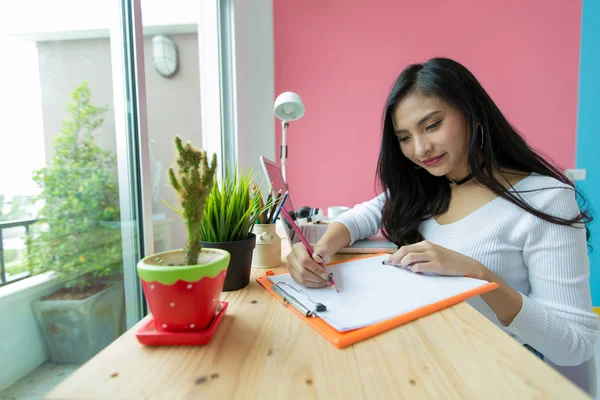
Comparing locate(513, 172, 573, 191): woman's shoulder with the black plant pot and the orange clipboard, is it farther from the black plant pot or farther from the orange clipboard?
the black plant pot

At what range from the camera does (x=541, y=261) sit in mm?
705

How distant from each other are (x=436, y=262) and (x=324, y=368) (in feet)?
1.15

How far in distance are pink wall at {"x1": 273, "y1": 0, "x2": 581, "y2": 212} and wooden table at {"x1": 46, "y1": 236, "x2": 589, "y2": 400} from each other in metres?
1.82

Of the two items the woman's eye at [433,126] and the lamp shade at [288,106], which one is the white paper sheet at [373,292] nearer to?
the woman's eye at [433,126]

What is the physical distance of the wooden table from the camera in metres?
0.30

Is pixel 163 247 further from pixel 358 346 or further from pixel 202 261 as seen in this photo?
pixel 358 346

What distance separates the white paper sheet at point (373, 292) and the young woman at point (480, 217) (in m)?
0.03

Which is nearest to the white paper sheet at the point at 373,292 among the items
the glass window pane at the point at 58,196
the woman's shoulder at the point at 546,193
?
the woman's shoulder at the point at 546,193

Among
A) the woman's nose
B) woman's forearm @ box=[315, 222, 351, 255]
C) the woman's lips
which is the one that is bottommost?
woman's forearm @ box=[315, 222, 351, 255]

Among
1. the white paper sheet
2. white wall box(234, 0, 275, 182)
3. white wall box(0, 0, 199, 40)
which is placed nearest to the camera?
the white paper sheet

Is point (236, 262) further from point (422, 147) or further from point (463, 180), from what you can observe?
point (463, 180)

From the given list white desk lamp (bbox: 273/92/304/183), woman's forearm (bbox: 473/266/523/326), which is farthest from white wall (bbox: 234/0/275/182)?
woman's forearm (bbox: 473/266/523/326)

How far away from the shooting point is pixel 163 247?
1.19 m

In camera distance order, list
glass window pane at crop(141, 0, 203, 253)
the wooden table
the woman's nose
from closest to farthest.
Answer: the wooden table → the woman's nose → glass window pane at crop(141, 0, 203, 253)
